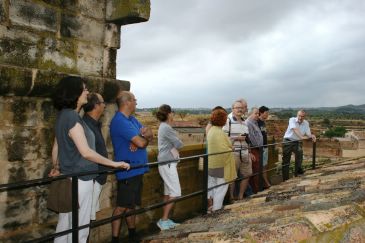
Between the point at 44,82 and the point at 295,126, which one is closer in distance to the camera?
the point at 44,82

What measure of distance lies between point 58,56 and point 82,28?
17.3 inches

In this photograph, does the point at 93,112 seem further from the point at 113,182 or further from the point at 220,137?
the point at 220,137

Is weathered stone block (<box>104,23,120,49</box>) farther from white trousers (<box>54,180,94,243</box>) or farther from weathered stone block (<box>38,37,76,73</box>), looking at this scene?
white trousers (<box>54,180,94,243</box>)

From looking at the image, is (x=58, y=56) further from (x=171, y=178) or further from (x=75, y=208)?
(x=171, y=178)

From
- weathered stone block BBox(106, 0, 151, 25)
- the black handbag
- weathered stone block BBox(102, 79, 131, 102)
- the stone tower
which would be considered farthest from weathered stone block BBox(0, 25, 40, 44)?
the black handbag

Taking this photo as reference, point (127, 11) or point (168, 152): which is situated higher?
point (127, 11)

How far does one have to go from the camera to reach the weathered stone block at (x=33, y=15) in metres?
3.52

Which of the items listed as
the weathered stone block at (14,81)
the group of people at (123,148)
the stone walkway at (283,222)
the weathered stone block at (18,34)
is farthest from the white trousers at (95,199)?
the weathered stone block at (18,34)

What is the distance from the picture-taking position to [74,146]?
3.40 metres

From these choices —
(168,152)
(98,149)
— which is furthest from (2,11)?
(168,152)

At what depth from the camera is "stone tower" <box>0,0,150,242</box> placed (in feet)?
11.4

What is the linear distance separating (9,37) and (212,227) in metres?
2.62

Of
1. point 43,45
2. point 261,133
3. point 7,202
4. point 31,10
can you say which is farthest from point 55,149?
point 261,133

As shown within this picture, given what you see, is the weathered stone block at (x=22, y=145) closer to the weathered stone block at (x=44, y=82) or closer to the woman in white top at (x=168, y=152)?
the weathered stone block at (x=44, y=82)
